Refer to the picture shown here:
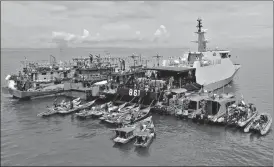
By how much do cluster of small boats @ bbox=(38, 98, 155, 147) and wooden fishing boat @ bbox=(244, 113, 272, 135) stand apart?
545 inches

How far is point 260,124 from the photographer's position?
124ft

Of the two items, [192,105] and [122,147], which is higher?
[192,105]

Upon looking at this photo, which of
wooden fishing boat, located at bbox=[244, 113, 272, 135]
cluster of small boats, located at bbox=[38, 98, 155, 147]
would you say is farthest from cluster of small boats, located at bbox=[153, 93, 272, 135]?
cluster of small boats, located at bbox=[38, 98, 155, 147]

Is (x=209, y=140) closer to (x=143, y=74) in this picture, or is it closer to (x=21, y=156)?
(x=21, y=156)

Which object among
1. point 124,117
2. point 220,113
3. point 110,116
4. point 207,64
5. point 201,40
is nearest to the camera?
point 124,117

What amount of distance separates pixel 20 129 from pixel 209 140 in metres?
27.1

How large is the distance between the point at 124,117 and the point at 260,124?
20.2 metres

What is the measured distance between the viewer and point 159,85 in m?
53.8

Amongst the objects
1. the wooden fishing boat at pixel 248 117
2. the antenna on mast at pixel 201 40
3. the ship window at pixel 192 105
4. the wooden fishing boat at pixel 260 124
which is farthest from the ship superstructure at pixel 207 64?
the wooden fishing boat at pixel 260 124

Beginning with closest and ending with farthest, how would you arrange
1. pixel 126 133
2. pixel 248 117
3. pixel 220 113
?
pixel 126 133 → pixel 248 117 → pixel 220 113

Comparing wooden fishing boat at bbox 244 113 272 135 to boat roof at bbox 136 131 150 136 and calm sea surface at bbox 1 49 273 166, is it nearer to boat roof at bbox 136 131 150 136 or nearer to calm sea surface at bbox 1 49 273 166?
calm sea surface at bbox 1 49 273 166

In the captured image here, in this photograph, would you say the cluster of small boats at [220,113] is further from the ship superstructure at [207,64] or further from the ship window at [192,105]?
the ship superstructure at [207,64]

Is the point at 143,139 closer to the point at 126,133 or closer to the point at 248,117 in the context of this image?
the point at 126,133

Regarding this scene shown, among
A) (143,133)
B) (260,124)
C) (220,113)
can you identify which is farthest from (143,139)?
(260,124)
